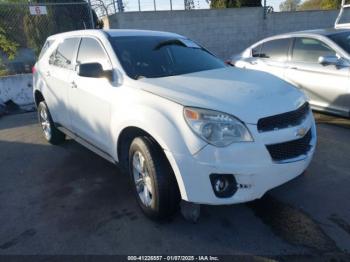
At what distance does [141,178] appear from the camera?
3246 millimetres

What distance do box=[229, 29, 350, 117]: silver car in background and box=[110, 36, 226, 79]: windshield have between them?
7.33ft

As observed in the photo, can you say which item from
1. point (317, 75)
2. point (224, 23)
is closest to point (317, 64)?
point (317, 75)

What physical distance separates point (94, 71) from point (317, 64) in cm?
394

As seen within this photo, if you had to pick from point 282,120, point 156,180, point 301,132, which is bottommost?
point 156,180

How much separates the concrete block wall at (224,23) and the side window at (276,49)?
217 inches

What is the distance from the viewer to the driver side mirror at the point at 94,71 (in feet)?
11.2

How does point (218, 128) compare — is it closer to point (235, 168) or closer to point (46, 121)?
point (235, 168)

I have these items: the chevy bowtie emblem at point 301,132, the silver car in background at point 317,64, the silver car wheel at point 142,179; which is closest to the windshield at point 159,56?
the silver car wheel at point 142,179

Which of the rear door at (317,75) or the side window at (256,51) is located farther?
the side window at (256,51)

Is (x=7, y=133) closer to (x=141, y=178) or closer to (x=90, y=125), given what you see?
(x=90, y=125)

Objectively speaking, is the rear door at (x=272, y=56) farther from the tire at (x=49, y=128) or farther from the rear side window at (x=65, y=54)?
the tire at (x=49, y=128)

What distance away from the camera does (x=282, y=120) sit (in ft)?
9.21

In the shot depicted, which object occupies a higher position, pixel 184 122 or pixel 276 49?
pixel 276 49

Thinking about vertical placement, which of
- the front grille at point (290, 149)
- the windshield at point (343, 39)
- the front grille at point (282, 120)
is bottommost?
the front grille at point (290, 149)
